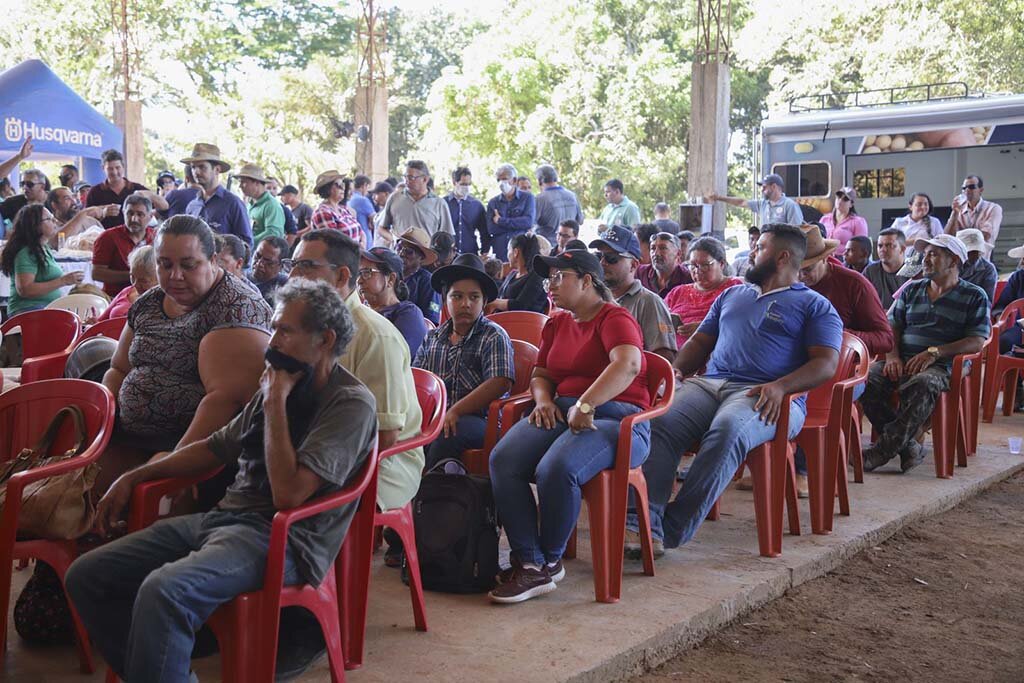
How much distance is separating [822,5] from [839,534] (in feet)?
72.9

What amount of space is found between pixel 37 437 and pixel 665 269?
4.39 m

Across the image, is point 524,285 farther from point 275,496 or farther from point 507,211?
point 275,496

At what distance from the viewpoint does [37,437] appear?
3.76 metres

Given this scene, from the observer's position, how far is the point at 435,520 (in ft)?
13.5

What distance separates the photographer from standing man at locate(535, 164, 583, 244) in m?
11.1

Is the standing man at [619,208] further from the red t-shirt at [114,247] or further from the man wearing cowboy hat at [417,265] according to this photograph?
the red t-shirt at [114,247]

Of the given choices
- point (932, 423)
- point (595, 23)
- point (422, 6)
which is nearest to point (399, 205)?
point (932, 423)

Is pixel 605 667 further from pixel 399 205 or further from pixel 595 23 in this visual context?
pixel 595 23

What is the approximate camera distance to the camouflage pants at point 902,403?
20.2 ft

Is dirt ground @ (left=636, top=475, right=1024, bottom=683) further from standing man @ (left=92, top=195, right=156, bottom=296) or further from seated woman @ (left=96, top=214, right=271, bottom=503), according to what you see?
standing man @ (left=92, top=195, right=156, bottom=296)

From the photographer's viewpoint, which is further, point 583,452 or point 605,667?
point 583,452

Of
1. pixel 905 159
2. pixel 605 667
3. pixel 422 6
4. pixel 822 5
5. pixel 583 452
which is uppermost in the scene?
pixel 422 6

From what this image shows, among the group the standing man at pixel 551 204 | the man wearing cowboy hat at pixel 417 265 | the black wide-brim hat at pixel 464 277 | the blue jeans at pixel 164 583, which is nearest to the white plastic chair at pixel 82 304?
the man wearing cowboy hat at pixel 417 265

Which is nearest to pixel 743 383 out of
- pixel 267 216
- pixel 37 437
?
pixel 37 437
